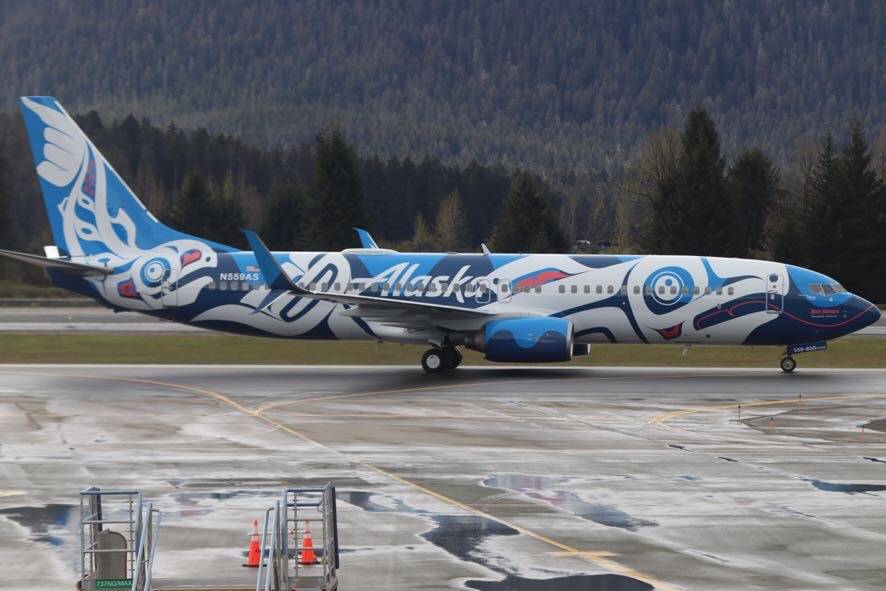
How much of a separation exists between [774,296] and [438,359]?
10.8m

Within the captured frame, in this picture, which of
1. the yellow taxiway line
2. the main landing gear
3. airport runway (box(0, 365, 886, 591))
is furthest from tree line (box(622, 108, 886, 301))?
the yellow taxiway line

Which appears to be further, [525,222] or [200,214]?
[200,214]

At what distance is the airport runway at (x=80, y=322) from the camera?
196ft

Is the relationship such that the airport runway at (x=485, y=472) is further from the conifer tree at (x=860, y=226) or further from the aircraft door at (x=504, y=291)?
the conifer tree at (x=860, y=226)

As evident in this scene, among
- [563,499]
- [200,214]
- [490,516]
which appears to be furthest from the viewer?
[200,214]

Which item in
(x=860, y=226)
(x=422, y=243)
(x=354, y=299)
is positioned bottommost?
(x=354, y=299)

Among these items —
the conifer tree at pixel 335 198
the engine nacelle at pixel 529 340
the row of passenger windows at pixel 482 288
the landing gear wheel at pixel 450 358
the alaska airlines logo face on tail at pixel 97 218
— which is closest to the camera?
the engine nacelle at pixel 529 340

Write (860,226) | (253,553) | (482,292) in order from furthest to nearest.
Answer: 1. (860,226)
2. (482,292)
3. (253,553)

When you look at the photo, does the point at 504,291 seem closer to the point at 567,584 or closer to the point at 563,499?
the point at 563,499

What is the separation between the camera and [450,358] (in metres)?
42.2

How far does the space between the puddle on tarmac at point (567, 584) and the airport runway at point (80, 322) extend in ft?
142

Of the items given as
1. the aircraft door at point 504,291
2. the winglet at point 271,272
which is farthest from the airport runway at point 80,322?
the aircraft door at point 504,291

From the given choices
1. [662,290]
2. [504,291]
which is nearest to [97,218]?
[504,291]

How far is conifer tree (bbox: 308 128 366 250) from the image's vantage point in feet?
357
